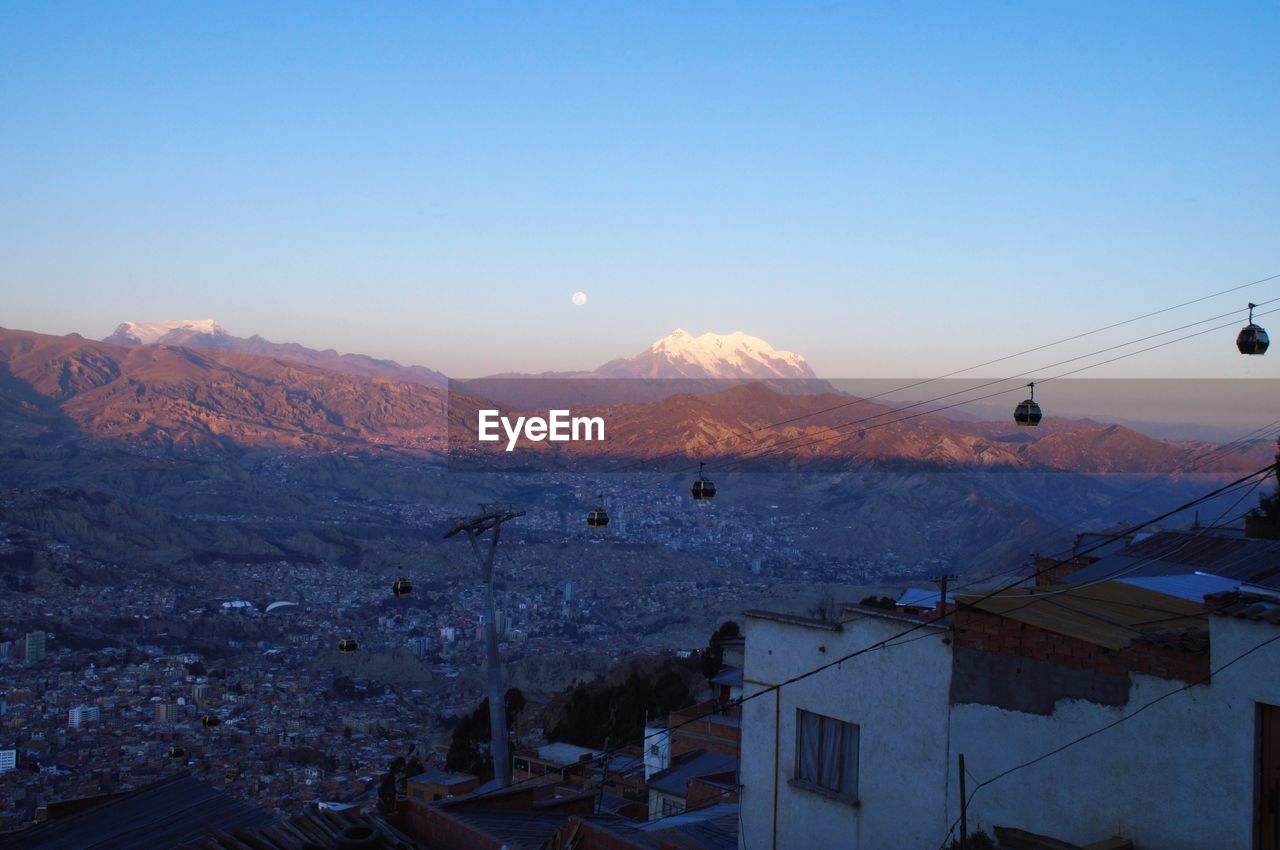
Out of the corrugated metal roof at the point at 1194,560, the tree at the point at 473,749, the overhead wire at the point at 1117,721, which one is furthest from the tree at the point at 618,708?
the overhead wire at the point at 1117,721

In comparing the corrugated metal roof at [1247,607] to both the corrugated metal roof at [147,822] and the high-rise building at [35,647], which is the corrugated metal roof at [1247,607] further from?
the high-rise building at [35,647]

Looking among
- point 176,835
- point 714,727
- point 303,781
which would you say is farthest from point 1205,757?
point 303,781

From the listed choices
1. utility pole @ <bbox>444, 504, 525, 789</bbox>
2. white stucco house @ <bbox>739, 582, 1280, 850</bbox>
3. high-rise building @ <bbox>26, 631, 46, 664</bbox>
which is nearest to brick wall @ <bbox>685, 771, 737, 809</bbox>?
white stucco house @ <bbox>739, 582, 1280, 850</bbox>

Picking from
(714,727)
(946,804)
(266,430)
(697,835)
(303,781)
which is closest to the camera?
(946,804)

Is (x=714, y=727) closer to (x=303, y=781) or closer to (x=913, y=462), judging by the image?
(x=303, y=781)

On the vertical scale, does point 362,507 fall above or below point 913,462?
below

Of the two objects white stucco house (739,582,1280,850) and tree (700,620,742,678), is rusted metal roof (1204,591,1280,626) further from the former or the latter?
tree (700,620,742,678)
